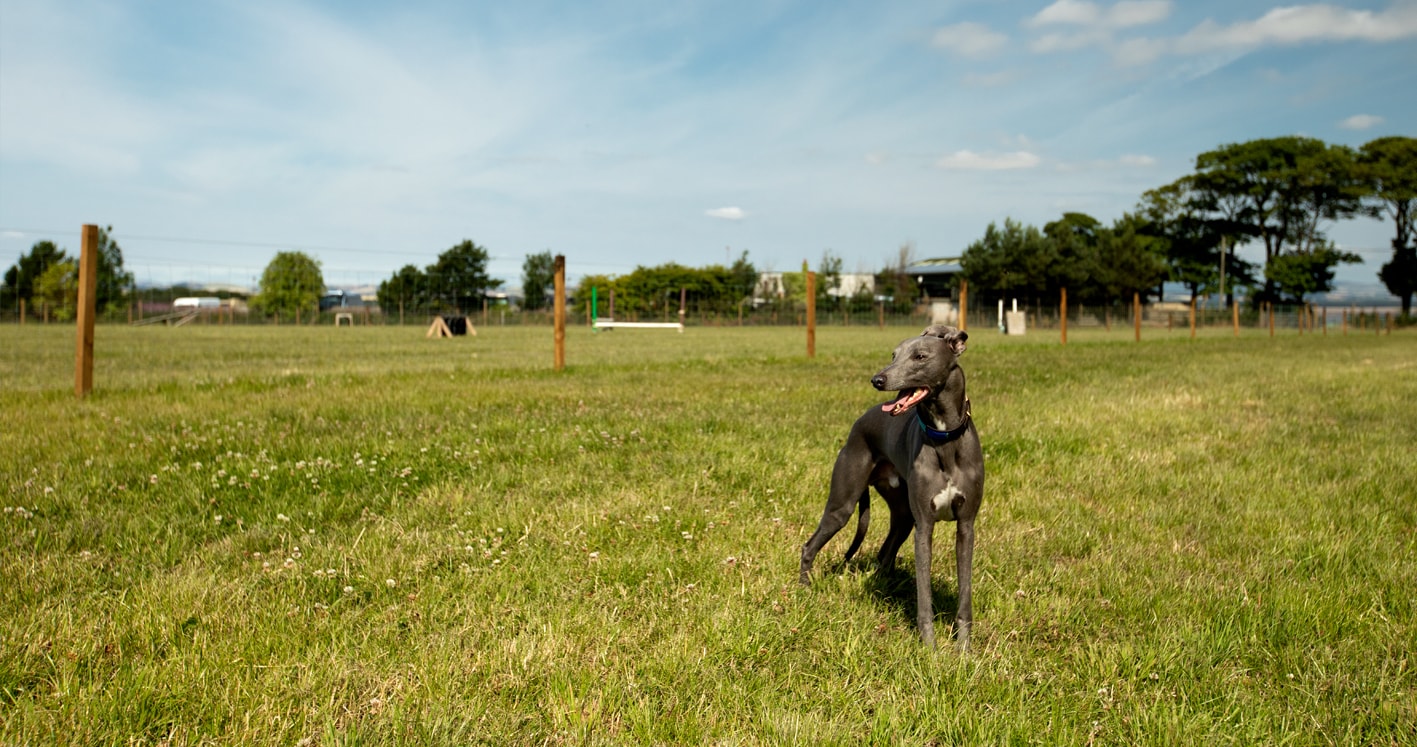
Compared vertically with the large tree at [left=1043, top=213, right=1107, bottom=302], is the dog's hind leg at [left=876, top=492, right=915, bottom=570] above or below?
below

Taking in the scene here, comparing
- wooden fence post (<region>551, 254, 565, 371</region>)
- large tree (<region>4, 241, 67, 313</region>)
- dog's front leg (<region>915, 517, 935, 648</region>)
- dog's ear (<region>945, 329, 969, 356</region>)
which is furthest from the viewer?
large tree (<region>4, 241, 67, 313</region>)

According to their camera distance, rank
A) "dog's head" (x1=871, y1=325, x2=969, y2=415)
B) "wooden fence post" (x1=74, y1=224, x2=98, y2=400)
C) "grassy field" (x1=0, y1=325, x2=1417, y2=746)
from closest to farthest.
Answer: "grassy field" (x1=0, y1=325, x2=1417, y2=746), "dog's head" (x1=871, y1=325, x2=969, y2=415), "wooden fence post" (x1=74, y1=224, x2=98, y2=400)

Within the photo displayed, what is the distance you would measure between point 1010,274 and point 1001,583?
6572 centimetres

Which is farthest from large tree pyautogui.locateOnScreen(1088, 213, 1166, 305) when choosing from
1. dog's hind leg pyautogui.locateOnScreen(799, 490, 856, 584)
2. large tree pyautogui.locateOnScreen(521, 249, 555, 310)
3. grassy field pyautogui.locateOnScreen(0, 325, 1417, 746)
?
dog's hind leg pyautogui.locateOnScreen(799, 490, 856, 584)

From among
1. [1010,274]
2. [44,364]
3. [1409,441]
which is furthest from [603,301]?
[1409,441]

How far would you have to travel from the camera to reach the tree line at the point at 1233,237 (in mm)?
66188

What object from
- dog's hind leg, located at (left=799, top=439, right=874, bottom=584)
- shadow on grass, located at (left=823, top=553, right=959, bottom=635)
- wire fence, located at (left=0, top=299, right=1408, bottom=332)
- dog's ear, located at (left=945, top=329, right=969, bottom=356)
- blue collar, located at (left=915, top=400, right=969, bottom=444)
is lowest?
shadow on grass, located at (left=823, top=553, right=959, bottom=635)

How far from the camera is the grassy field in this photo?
2.63m

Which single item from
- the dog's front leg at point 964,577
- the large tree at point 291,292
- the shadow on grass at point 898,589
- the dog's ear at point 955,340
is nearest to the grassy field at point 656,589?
the shadow on grass at point 898,589

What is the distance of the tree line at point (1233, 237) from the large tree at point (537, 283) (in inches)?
1330

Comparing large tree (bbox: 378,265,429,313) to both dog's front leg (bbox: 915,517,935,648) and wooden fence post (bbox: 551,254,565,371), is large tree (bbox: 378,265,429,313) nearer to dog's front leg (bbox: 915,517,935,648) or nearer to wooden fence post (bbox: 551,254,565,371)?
wooden fence post (bbox: 551,254,565,371)

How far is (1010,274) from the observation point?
214 ft

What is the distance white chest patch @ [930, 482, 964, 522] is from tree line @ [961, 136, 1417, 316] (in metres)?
66.0

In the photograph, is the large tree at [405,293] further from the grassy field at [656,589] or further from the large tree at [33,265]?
the grassy field at [656,589]
